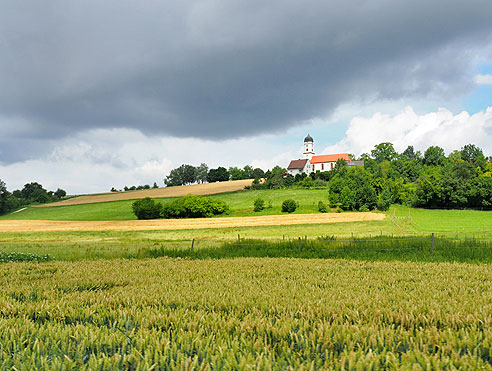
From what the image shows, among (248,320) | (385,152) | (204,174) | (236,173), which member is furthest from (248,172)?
(248,320)

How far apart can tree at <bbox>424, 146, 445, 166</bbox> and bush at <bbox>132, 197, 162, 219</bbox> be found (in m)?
145

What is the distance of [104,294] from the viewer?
21.0ft

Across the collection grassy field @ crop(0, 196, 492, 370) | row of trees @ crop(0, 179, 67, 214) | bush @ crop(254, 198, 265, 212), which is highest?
row of trees @ crop(0, 179, 67, 214)

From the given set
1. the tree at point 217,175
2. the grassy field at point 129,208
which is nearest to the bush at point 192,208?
the grassy field at point 129,208

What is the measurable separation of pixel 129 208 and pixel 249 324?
317 ft

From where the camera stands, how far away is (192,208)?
80.2 metres

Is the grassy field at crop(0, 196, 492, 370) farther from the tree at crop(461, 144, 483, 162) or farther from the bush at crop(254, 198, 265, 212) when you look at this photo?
the tree at crop(461, 144, 483, 162)

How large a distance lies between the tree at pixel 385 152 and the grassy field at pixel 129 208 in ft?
300

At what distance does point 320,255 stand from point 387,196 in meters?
72.5

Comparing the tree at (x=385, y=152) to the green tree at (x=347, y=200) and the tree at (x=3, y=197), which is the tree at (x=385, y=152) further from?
the tree at (x=3, y=197)

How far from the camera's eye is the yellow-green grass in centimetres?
339

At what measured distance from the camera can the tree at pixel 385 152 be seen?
18350 centimetres

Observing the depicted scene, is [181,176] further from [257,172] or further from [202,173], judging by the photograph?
[257,172]

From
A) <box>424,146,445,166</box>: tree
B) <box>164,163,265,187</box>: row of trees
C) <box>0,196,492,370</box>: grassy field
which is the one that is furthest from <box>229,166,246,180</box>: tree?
<box>0,196,492,370</box>: grassy field
